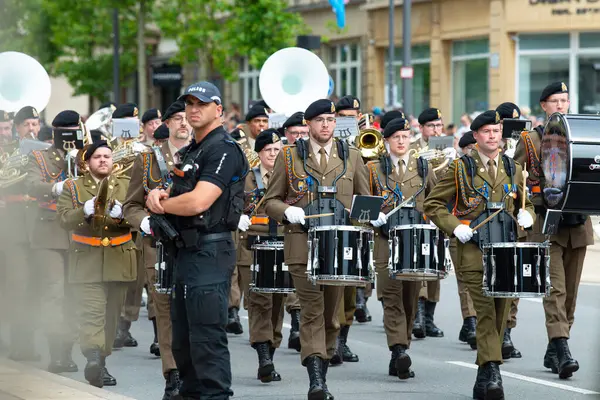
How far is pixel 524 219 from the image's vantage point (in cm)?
834

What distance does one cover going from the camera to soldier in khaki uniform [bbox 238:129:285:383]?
944 cm

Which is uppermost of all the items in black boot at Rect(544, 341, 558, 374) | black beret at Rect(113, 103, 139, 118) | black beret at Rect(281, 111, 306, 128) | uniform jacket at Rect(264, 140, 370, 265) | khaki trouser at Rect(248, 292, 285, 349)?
black beret at Rect(113, 103, 139, 118)

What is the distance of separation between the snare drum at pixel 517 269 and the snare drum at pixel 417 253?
1108 mm

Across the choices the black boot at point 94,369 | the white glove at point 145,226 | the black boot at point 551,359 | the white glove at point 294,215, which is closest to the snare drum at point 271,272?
the white glove at point 294,215

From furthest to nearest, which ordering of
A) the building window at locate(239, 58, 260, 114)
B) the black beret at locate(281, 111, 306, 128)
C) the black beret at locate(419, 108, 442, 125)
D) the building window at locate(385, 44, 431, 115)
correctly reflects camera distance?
the building window at locate(239, 58, 260, 114) < the building window at locate(385, 44, 431, 115) < the black beret at locate(419, 108, 442, 125) < the black beret at locate(281, 111, 306, 128)

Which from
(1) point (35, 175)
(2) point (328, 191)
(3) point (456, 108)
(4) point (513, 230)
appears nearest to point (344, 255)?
(2) point (328, 191)

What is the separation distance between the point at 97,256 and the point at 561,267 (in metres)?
3.32

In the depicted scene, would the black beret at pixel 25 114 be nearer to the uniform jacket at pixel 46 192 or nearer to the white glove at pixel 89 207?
the uniform jacket at pixel 46 192

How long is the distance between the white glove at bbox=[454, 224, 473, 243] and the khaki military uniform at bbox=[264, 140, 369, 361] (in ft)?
2.35

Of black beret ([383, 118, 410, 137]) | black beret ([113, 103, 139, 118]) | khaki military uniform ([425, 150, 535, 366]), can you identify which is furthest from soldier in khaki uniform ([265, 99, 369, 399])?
black beret ([113, 103, 139, 118])

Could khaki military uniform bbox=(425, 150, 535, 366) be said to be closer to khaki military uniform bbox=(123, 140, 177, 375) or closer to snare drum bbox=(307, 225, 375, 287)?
snare drum bbox=(307, 225, 375, 287)

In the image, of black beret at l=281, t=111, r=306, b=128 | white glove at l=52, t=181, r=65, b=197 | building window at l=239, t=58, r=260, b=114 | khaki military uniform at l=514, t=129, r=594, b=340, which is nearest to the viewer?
khaki military uniform at l=514, t=129, r=594, b=340

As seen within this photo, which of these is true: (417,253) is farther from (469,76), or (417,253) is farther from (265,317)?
(469,76)

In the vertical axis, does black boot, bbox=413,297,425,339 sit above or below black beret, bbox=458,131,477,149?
below
